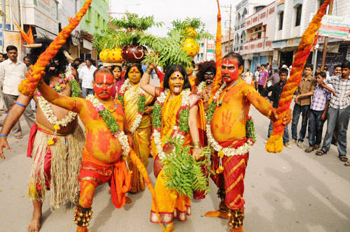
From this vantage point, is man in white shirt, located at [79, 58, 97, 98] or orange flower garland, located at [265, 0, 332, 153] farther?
man in white shirt, located at [79, 58, 97, 98]

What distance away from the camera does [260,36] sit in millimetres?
29234

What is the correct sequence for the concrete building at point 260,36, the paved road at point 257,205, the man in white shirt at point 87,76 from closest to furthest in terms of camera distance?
the paved road at point 257,205, the man in white shirt at point 87,76, the concrete building at point 260,36

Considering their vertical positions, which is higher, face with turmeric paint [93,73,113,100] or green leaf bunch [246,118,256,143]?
face with turmeric paint [93,73,113,100]

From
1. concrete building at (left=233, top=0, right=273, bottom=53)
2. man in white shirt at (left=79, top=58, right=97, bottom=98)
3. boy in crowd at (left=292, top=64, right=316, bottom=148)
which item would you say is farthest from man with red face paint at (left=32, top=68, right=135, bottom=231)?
concrete building at (left=233, top=0, right=273, bottom=53)

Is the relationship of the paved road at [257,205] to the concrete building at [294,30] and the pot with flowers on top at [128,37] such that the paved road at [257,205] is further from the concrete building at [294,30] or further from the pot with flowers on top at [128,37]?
the concrete building at [294,30]

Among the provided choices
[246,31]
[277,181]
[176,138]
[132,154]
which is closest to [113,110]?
[132,154]

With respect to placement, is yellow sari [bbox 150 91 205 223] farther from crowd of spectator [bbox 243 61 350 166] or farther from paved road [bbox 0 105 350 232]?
crowd of spectator [bbox 243 61 350 166]

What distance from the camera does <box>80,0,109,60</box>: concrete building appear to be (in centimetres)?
1929

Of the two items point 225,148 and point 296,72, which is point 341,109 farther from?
point 296,72

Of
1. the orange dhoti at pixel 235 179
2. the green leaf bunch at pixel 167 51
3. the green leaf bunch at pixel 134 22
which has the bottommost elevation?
the orange dhoti at pixel 235 179

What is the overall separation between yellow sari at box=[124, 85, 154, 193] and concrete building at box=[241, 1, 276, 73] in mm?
23920

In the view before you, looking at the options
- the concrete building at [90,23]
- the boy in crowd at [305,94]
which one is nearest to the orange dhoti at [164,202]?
the boy in crowd at [305,94]

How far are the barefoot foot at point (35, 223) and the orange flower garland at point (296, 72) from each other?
2756mm

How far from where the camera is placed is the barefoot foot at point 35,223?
9.57ft
